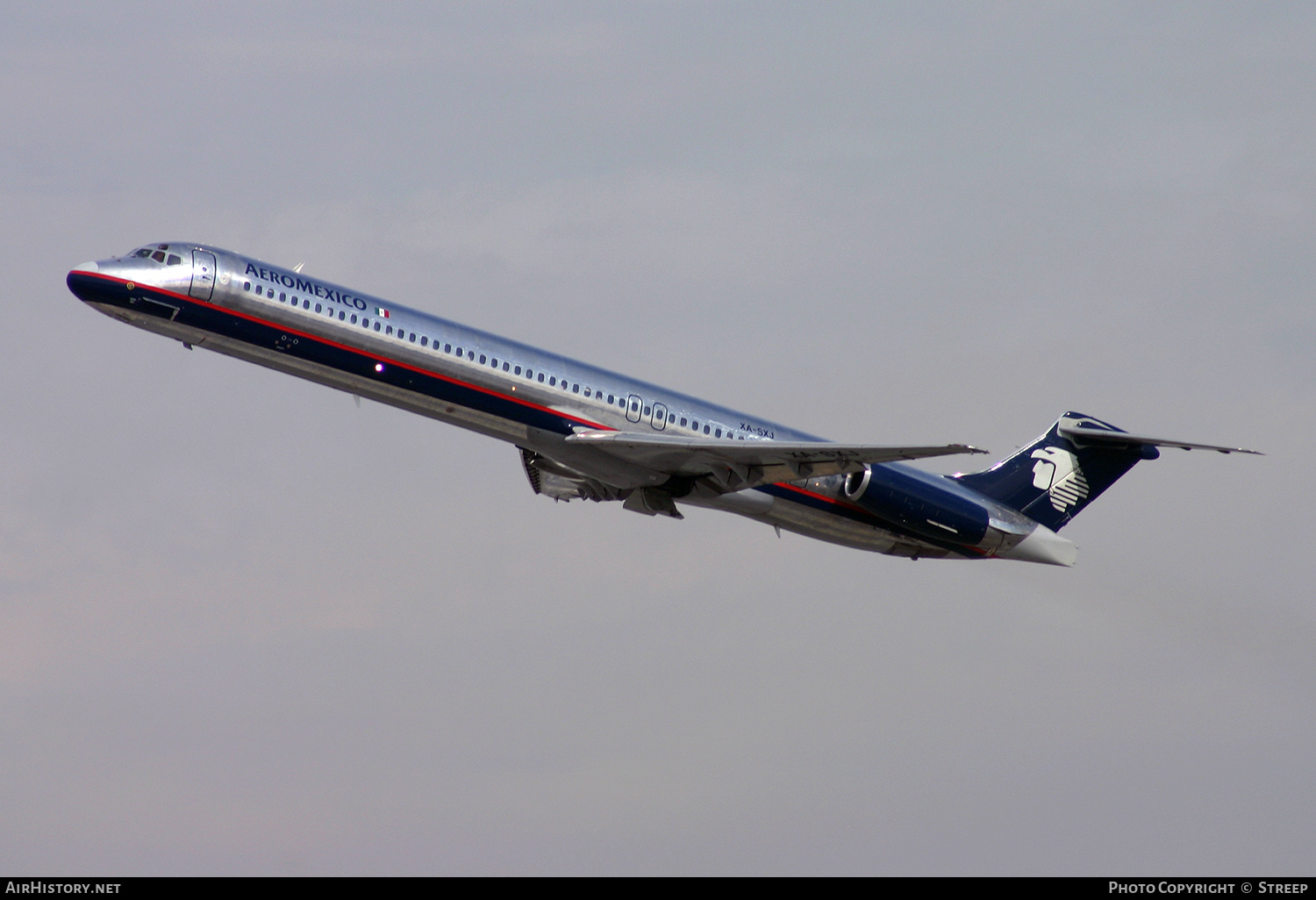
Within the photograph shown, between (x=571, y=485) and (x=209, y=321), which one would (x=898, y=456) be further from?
(x=209, y=321)

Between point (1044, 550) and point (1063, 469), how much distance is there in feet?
9.75

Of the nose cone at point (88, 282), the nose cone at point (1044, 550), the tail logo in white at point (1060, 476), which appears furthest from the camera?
the tail logo in white at point (1060, 476)

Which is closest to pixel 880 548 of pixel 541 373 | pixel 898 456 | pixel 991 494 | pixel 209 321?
pixel 991 494

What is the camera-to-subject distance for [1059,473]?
49.0m

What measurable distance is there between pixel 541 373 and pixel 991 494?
50.6 feet

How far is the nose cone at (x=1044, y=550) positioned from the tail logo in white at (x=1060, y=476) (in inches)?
50.8

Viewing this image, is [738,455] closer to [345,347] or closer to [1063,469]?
[345,347]

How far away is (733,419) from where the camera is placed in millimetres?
44031

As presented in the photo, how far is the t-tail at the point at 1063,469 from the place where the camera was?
48.4m

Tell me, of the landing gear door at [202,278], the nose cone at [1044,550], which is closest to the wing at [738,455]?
the nose cone at [1044,550]

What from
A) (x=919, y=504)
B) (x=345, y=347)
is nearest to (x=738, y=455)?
(x=919, y=504)

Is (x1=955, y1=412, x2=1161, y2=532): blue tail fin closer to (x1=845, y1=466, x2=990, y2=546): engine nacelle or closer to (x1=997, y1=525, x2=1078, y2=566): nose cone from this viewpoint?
(x1=997, y1=525, x2=1078, y2=566): nose cone

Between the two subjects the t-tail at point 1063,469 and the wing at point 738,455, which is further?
the t-tail at point 1063,469

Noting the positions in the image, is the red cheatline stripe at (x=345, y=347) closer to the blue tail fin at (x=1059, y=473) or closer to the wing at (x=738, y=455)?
the wing at (x=738, y=455)
